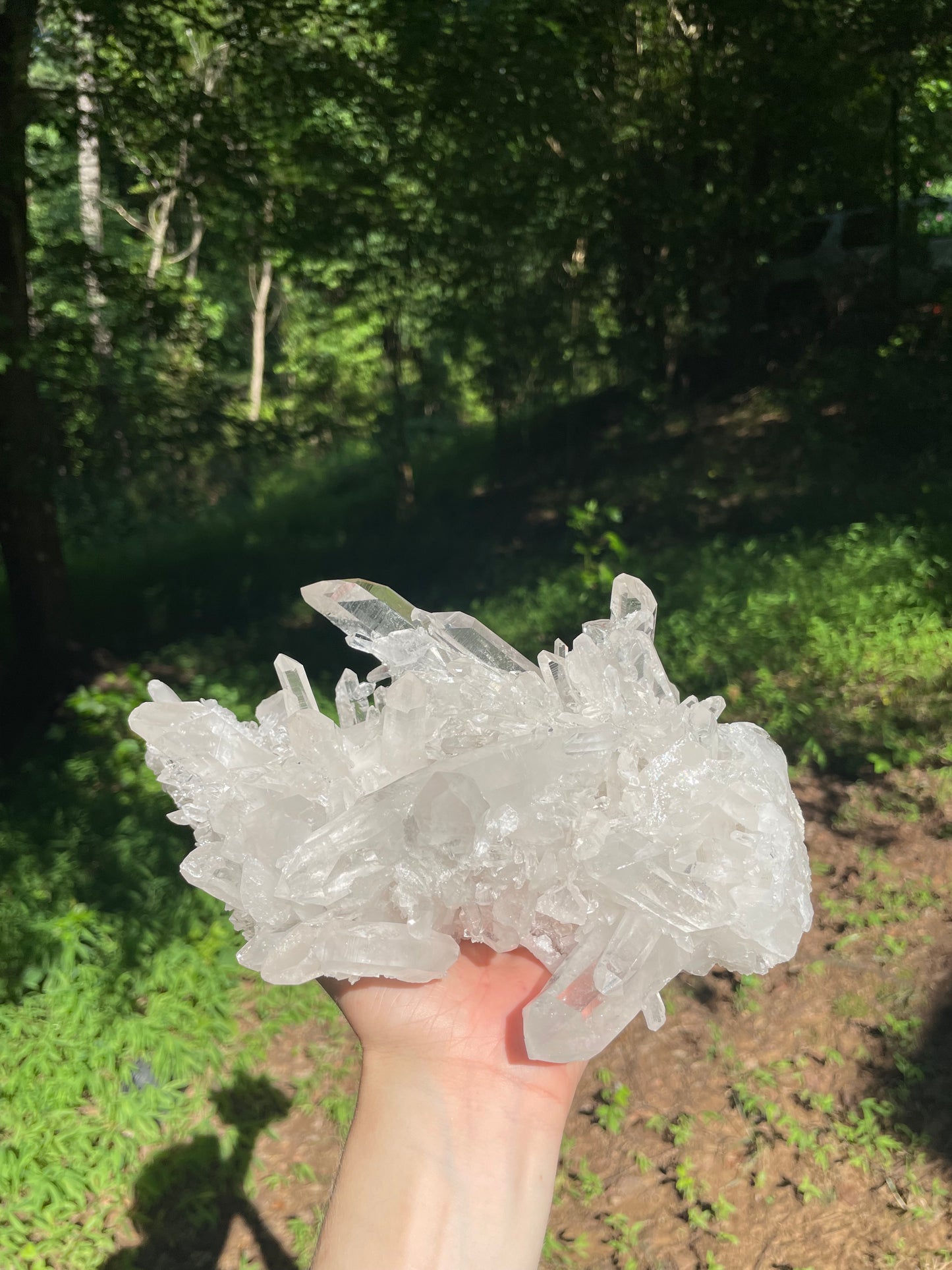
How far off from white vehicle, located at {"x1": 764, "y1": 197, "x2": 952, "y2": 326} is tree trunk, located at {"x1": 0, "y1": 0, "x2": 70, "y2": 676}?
6.80 meters

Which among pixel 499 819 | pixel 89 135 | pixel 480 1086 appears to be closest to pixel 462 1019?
pixel 480 1086

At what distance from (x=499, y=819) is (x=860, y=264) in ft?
30.9

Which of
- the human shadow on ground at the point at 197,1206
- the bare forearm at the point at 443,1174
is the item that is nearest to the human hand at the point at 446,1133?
the bare forearm at the point at 443,1174

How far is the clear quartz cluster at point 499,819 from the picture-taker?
1.20 m

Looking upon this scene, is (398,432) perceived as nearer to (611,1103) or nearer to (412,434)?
(412,434)

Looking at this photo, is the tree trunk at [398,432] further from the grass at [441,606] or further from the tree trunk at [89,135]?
the tree trunk at [89,135]

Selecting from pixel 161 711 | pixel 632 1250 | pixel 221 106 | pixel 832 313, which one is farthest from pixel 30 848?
pixel 832 313

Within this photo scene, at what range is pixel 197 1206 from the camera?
2.83 m

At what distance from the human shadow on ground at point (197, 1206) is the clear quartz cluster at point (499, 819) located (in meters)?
1.98

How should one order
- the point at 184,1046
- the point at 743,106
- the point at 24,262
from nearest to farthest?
→ the point at 184,1046 → the point at 24,262 → the point at 743,106

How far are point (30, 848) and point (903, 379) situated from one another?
7.52 metres

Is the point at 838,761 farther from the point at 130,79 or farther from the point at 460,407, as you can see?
the point at 460,407

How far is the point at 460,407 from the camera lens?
11.1 m

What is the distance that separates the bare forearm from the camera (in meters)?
1.08
